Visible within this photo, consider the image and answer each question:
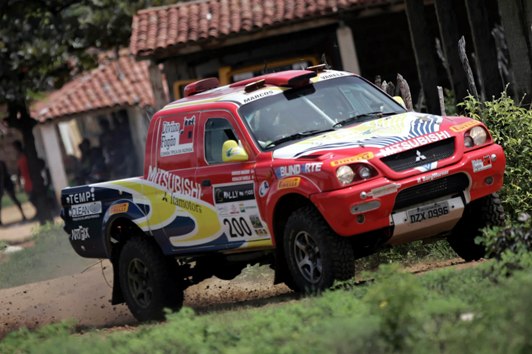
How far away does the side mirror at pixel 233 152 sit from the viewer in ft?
34.6

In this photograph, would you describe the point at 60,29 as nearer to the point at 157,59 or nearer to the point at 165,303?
the point at 157,59

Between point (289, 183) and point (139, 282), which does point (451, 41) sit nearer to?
point (139, 282)


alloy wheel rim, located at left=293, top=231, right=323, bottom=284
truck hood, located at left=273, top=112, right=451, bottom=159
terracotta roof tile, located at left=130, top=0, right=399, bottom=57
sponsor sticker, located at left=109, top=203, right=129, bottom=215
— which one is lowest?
alloy wheel rim, located at left=293, top=231, right=323, bottom=284

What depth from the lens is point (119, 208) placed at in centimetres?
1195

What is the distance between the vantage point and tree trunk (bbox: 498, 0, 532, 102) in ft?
51.0

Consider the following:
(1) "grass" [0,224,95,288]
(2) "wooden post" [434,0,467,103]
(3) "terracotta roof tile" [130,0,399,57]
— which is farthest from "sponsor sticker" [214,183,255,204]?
(3) "terracotta roof tile" [130,0,399,57]

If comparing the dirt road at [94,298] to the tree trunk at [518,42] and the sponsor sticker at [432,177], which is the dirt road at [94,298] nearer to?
the sponsor sticker at [432,177]

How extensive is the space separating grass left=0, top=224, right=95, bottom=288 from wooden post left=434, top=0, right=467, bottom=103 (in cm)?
551

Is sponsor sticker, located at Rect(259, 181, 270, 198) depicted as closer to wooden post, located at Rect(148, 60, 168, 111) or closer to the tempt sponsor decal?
the tempt sponsor decal

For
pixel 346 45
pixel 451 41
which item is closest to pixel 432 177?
pixel 451 41

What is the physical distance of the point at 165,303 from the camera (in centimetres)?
1183

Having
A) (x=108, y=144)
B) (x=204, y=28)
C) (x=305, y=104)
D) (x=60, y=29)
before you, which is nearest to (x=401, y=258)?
(x=305, y=104)

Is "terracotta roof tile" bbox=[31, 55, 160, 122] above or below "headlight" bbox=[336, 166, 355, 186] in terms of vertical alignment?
below

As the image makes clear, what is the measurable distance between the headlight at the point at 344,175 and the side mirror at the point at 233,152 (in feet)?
3.82
